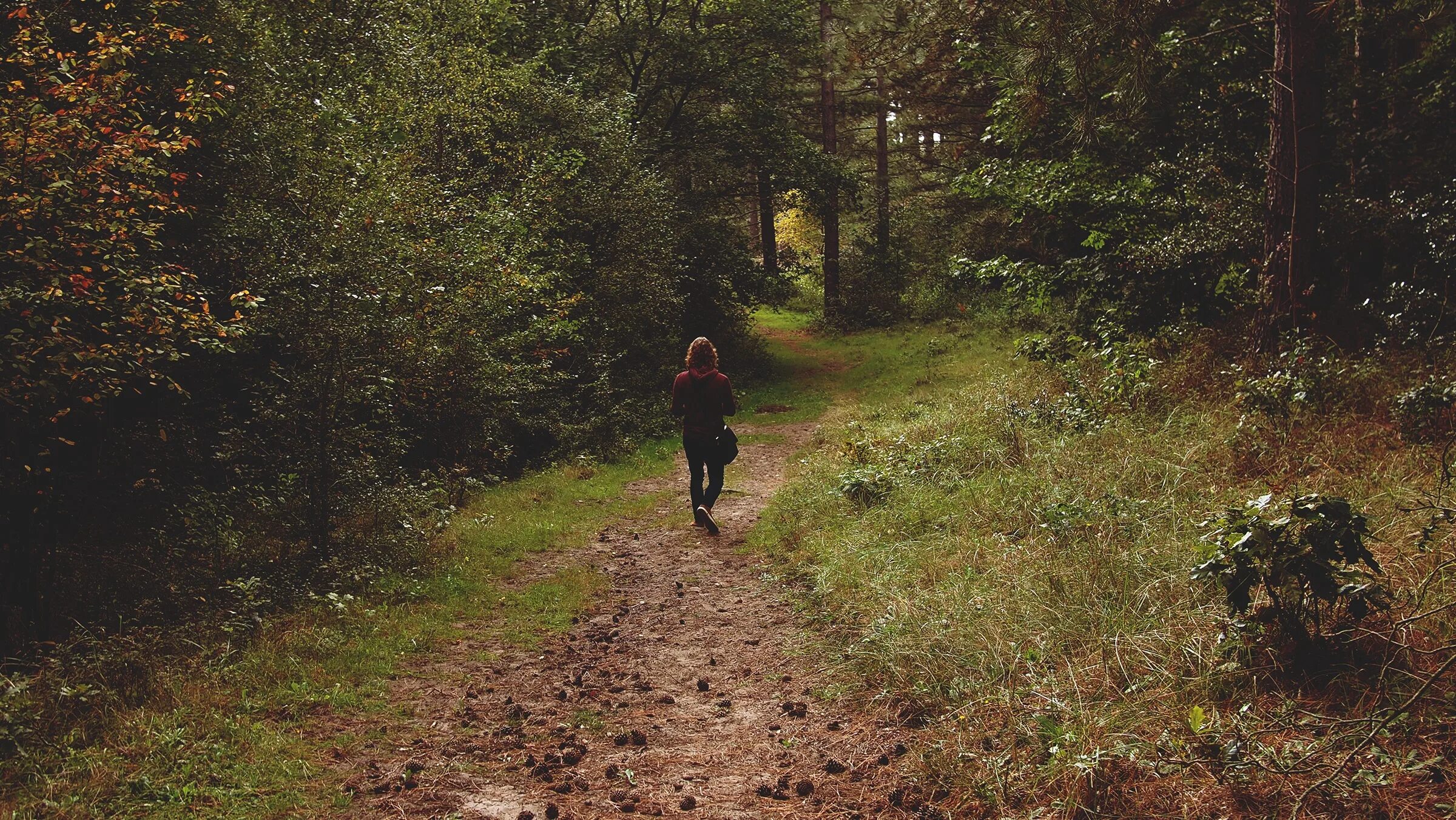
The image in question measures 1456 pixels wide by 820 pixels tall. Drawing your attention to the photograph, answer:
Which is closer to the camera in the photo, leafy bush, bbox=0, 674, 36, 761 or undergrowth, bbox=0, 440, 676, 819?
undergrowth, bbox=0, 440, 676, 819

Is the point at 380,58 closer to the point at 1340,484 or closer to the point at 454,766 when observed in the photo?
the point at 454,766

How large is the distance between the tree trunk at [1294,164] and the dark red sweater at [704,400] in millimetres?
5558

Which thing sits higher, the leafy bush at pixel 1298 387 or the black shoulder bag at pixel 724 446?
the leafy bush at pixel 1298 387

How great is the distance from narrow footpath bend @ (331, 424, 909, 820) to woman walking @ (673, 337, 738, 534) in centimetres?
226

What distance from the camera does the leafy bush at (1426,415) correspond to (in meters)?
5.78

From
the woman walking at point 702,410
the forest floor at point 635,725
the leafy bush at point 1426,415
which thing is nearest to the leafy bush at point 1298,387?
the leafy bush at point 1426,415

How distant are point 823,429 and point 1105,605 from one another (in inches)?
425

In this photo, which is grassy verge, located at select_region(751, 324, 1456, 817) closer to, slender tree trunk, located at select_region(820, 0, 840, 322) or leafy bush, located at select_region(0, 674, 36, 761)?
leafy bush, located at select_region(0, 674, 36, 761)

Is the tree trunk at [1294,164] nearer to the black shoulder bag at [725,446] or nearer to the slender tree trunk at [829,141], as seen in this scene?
the black shoulder bag at [725,446]

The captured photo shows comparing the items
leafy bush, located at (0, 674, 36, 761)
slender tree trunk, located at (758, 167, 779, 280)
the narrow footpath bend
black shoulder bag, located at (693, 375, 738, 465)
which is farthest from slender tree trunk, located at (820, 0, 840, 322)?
leafy bush, located at (0, 674, 36, 761)

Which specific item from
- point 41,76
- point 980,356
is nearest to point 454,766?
point 41,76

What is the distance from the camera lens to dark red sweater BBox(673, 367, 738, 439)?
950cm

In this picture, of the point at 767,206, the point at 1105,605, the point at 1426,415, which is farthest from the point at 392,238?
the point at 767,206

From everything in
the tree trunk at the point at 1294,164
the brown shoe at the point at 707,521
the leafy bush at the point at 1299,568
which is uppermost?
the tree trunk at the point at 1294,164
